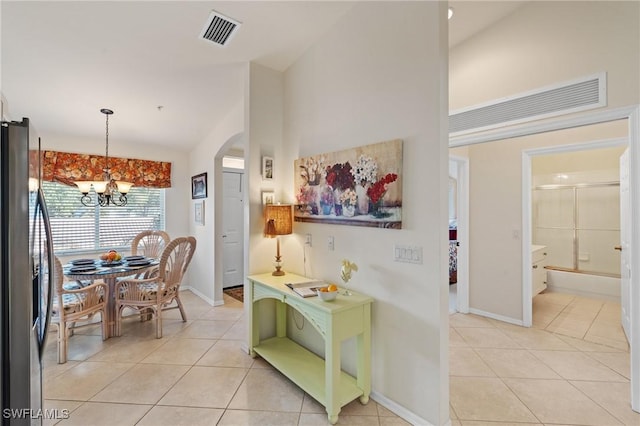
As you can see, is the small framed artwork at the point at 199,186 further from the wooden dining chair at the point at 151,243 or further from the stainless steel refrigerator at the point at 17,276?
the stainless steel refrigerator at the point at 17,276

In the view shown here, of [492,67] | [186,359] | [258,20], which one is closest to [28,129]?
[258,20]

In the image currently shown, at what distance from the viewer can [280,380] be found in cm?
240

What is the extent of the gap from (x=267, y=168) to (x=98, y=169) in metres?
2.98

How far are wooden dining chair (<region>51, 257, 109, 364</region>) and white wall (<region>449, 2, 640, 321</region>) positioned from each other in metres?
4.27

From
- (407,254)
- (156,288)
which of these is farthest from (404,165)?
(156,288)

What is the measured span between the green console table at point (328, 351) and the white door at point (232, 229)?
2612mm

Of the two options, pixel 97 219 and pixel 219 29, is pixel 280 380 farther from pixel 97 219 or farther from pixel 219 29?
pixel 97 219

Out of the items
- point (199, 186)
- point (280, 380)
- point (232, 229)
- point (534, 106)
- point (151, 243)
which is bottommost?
point (280, 380)

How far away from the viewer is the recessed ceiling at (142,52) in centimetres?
221

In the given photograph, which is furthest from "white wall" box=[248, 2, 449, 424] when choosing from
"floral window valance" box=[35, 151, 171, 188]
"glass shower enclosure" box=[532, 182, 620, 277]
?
"glass shower enclosure" box=[532, 182, 620, 277]

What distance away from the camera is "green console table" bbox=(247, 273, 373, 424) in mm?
1881

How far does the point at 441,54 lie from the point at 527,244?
2795 mm

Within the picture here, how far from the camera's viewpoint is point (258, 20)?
7.86 ft

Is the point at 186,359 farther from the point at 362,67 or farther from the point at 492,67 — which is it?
the point at 492,67
